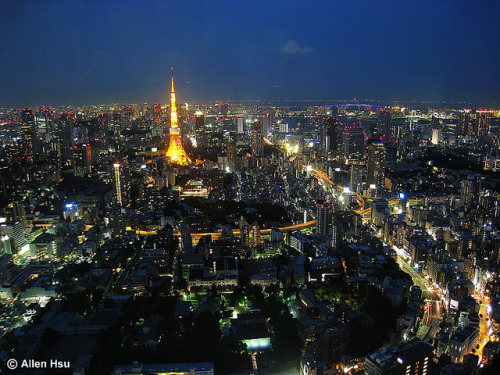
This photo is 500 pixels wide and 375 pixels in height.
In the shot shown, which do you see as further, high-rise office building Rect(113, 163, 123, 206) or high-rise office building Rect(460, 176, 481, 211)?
high-rise office building Rect(113, 163, 123, 206)

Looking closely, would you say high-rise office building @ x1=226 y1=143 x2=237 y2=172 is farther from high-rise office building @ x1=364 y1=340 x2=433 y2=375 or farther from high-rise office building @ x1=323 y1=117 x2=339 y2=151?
high-rise office building @ x1=364 y1=340 x2=433 y2=375

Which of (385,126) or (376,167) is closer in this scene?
(376,167)

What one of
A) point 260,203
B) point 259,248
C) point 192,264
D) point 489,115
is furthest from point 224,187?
point 489,115

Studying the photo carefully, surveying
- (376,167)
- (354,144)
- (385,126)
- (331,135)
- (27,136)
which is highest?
(27,136)

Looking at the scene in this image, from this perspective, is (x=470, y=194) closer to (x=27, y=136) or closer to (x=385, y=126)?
(x=385, y=126)

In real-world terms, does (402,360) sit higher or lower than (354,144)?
lower

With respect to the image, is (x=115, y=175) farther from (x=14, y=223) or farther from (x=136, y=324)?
(x=136, y=324)

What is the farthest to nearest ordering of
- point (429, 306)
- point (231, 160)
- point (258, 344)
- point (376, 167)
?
point (231, 160) → point (376, 167) → point (429, 306) → point (258, 344)

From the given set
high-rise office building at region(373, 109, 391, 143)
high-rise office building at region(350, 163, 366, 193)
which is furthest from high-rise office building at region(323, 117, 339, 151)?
high-rise office building at region(350, 163, 366, 193)

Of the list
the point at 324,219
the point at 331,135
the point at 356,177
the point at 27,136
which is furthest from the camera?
the point at 331,135

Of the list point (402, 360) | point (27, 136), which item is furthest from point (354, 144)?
point (402, 360)
